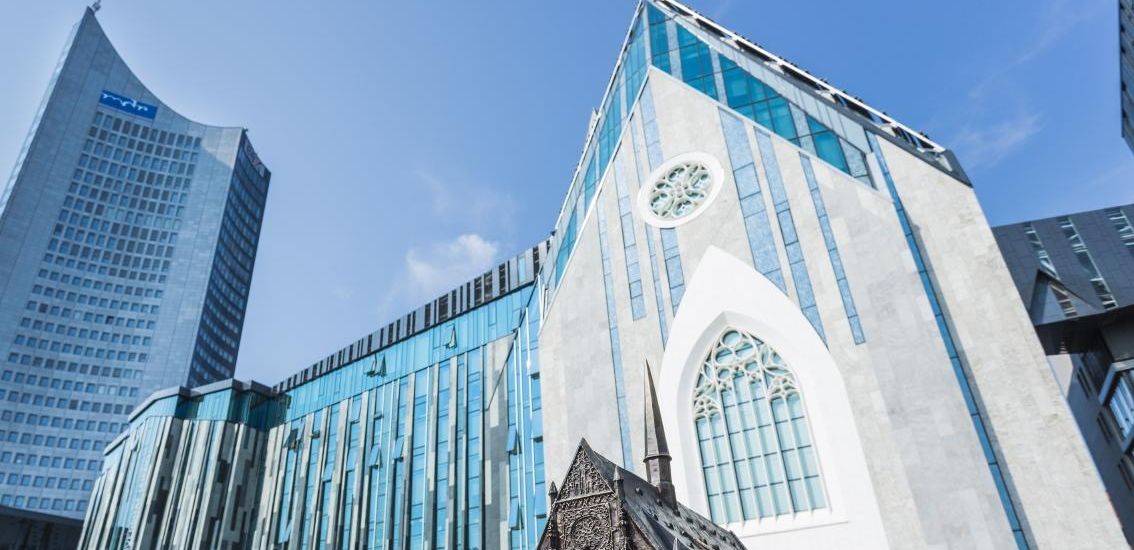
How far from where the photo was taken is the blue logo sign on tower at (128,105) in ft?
371

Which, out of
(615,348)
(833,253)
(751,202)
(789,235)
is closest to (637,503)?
(615,348)

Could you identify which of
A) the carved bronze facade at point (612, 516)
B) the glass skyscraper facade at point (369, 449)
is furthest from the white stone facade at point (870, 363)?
the carved bronze facade at point (612, 516)

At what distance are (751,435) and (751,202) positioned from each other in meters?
10.6

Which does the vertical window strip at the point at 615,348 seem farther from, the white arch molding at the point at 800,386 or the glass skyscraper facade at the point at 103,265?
the glass skyscraper facade at the point at 103,265

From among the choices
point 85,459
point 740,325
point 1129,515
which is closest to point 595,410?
point 740,325

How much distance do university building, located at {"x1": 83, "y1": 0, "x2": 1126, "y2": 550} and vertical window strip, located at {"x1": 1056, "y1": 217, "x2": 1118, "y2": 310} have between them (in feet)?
70.8

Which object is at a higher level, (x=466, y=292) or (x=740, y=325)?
(x=466, y=292)

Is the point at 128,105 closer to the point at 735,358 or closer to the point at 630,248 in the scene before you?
the point at 630,248

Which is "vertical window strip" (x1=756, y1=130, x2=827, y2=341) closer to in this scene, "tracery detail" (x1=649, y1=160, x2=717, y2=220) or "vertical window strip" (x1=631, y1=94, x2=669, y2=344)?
"tracery detail" (x1=649, y1=160, x2=717, y2=220)

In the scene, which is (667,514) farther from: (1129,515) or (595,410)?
(1129,515)

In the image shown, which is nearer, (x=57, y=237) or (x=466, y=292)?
(x=466, y=292)

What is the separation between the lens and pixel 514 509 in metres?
37.2

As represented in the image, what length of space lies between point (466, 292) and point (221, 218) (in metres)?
81.1

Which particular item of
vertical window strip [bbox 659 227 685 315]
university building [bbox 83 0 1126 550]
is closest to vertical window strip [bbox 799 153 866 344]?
university building [bbox 83 0 1126 550]
